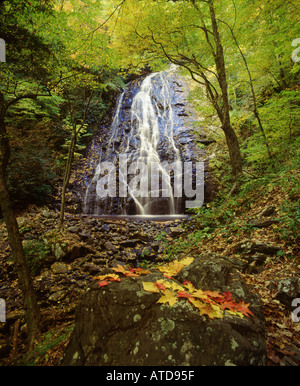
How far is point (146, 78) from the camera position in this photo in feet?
65.0

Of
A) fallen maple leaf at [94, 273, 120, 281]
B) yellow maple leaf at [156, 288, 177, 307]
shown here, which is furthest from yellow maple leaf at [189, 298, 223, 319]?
fallen maple leaf at [94, 273, 120, 281]

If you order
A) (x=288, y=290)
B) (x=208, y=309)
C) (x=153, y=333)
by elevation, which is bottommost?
(x=288, y=290)

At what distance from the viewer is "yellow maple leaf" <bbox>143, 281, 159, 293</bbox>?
2.01 m

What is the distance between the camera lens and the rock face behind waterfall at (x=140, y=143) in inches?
433

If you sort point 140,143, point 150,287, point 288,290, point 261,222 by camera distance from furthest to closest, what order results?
1. point 140,143
2. point 261,222
3. point 288,290
4. point 150,287

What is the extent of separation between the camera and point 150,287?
2070 mm

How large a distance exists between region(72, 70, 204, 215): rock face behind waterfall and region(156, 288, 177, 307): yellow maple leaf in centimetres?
860

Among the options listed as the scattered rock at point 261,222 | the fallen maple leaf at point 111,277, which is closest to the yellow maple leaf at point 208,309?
the fallen maple leaf at point 111,277

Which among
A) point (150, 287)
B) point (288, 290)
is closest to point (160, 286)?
point (150, 287)

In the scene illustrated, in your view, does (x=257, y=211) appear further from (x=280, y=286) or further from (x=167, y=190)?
(x=167, y=190)

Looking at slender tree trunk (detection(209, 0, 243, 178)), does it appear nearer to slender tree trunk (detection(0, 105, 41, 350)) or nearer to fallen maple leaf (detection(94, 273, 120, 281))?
fallen maple leaf (detection(94, 273, 120, 281))

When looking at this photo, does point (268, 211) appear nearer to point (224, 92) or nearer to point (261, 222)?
point (261, 222)

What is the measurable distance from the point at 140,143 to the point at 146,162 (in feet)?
6.83

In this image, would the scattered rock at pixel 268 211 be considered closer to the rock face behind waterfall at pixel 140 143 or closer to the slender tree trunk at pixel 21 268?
the slender tree trunk at pixel 21 268
